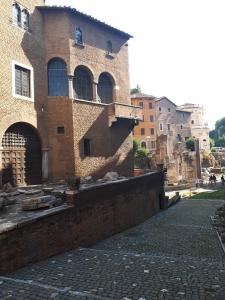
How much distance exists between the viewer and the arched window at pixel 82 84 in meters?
19.4

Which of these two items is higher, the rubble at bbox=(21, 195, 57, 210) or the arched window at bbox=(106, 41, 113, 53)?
the arched window at bbox=(106, 41, 113, 53)

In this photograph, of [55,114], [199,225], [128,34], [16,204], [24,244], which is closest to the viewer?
[24,244]

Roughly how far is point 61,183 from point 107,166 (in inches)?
160

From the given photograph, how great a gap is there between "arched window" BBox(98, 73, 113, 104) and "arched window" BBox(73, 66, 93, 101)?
0.96 meters

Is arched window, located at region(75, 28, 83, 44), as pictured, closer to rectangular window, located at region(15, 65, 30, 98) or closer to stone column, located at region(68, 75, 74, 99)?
stone column, located at region(68, 75, 74, 99)

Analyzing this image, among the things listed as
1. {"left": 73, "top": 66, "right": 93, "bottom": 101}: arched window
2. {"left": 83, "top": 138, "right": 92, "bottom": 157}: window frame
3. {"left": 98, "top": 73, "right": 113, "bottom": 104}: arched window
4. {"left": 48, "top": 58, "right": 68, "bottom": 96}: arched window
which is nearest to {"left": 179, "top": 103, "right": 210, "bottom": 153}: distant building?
{"left": 98, "top": 73, "right": 113, "bottom": 104}: arched window

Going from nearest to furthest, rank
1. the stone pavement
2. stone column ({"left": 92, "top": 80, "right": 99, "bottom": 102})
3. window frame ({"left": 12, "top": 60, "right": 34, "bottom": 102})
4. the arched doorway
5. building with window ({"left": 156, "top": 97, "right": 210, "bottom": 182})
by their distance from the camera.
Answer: the stone pavement < the arched doorway < window frame ({"left": 12, "top": 60, "right": 34, "bottom": 102}) < stone column ({"left": 92, "top": 80, "right": 99, "bottom": 102}) < building with window ({"left": 156, "top": 97, "right": 210, "bottom": 182})

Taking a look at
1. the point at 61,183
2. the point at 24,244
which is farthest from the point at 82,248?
the point at 61,183

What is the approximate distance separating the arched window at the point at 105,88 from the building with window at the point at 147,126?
1528 inches

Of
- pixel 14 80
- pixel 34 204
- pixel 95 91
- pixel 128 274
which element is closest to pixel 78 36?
pixel 95 91

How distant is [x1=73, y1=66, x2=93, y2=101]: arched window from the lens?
19438 millimetres

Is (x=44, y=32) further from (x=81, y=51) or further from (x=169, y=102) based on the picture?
(x=169, y=102)

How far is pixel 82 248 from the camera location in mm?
10094

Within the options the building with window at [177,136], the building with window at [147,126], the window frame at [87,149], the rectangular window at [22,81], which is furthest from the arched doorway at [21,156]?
the building with window at [147,126]
